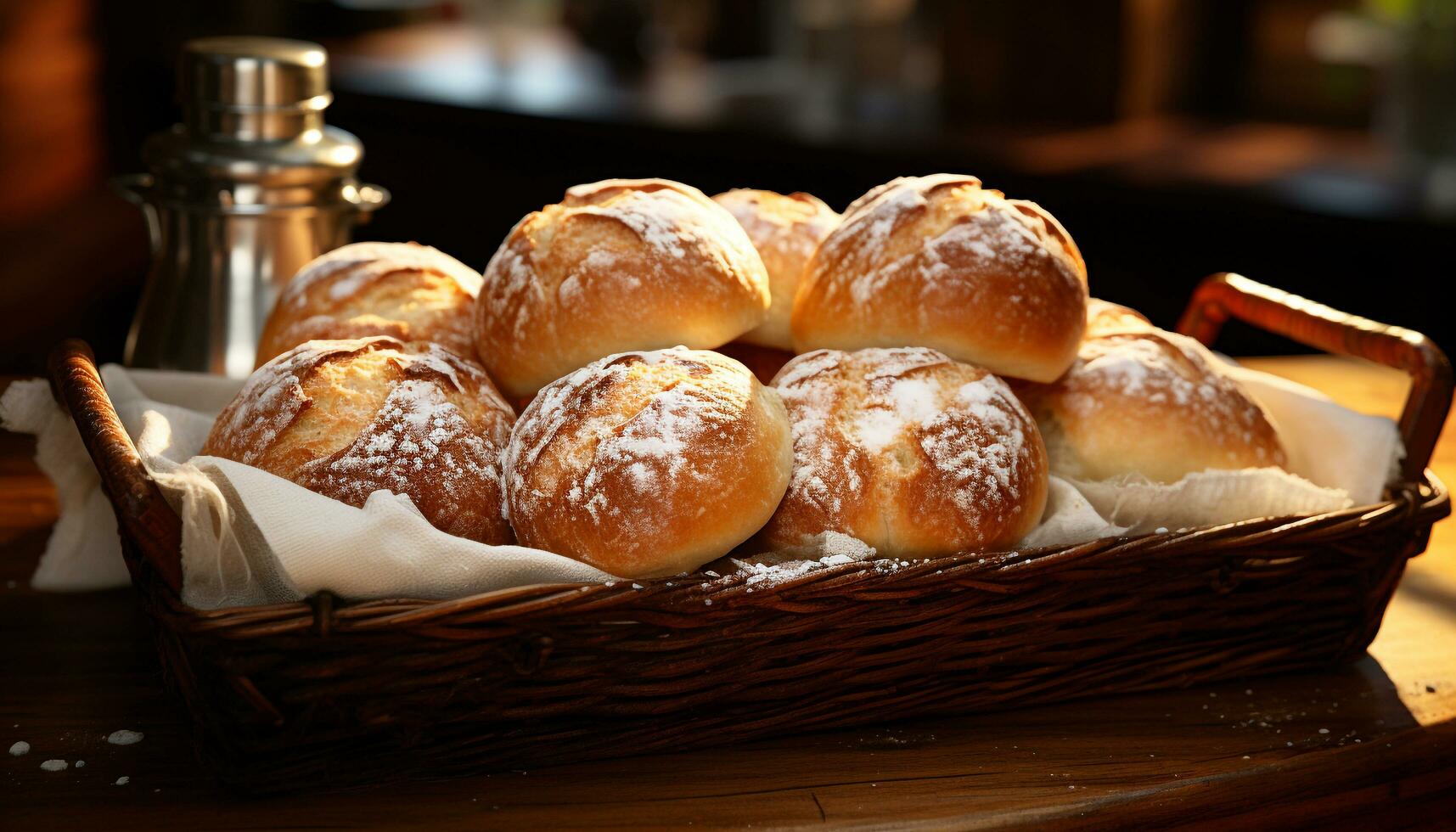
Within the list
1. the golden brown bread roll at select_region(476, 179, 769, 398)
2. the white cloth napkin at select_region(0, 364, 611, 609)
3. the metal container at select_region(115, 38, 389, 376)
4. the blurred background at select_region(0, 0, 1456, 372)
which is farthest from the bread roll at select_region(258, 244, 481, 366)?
the blurred background at select_region(0, 0, 1456, 372)

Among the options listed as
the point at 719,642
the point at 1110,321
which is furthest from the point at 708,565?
the point at 1110,321

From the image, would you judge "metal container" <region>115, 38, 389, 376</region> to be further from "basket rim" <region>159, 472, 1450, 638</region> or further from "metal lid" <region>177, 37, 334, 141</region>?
"basket rim" <region>159, 472, 1450, 638</region>

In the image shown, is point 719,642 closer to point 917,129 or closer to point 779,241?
point 779,241

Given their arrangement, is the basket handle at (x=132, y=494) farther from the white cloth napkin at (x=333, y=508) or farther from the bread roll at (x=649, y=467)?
the bread roll at (x=649, y=467)

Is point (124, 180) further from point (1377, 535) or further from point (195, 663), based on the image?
point (1377, 535)

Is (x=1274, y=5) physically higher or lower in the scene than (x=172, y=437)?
higher

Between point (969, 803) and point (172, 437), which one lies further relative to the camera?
point (172, 437)

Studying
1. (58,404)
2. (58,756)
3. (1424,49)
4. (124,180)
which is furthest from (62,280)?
(1424,49)
